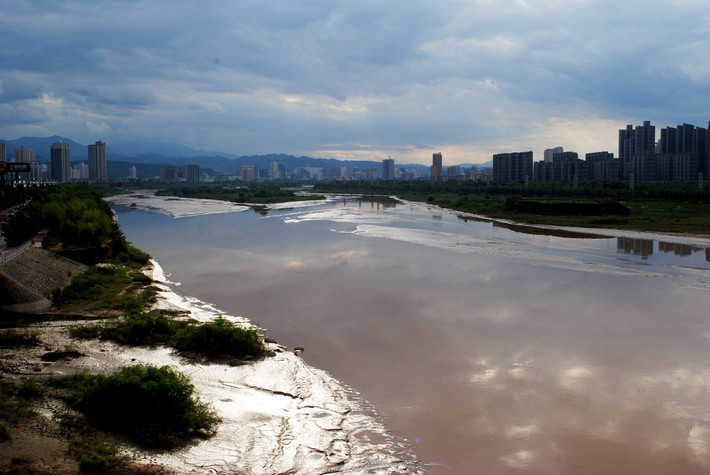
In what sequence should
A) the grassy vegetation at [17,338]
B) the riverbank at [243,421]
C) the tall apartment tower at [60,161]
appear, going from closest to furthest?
the riverbank at [243,421], the grassy vegetation at [17,338], the tall apartment tower at [60,161]

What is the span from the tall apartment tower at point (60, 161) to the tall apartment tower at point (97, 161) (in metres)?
26.1

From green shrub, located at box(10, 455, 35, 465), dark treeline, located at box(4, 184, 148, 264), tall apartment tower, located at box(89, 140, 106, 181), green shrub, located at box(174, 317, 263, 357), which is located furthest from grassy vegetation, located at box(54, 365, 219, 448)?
tall apartment tower, located at box(89, 140, 106, 181)

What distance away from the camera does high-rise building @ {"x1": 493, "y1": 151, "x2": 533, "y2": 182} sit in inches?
3834

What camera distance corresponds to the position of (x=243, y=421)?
22.1 feet

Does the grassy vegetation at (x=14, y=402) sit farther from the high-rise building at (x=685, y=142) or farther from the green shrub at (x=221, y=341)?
the high-rise building at (x=685, y=142)

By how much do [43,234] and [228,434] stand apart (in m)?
17.9

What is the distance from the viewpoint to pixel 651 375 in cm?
855

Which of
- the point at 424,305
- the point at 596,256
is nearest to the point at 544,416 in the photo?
the point at 424,305

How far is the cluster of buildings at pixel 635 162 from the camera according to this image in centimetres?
7788

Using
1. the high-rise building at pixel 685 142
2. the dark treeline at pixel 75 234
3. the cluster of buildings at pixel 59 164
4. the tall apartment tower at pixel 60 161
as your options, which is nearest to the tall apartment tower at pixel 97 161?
the cluster of buildings at pixel 59 164

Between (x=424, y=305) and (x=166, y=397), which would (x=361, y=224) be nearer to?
(x=424, y=305)

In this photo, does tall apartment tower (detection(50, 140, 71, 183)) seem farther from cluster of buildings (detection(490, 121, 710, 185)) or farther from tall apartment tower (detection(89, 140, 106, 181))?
cluster of buildings (detection(490, 121, 710, 185))

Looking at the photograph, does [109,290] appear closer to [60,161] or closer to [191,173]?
[60,161]

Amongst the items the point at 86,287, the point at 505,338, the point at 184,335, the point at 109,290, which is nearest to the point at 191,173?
the point at 109,290
